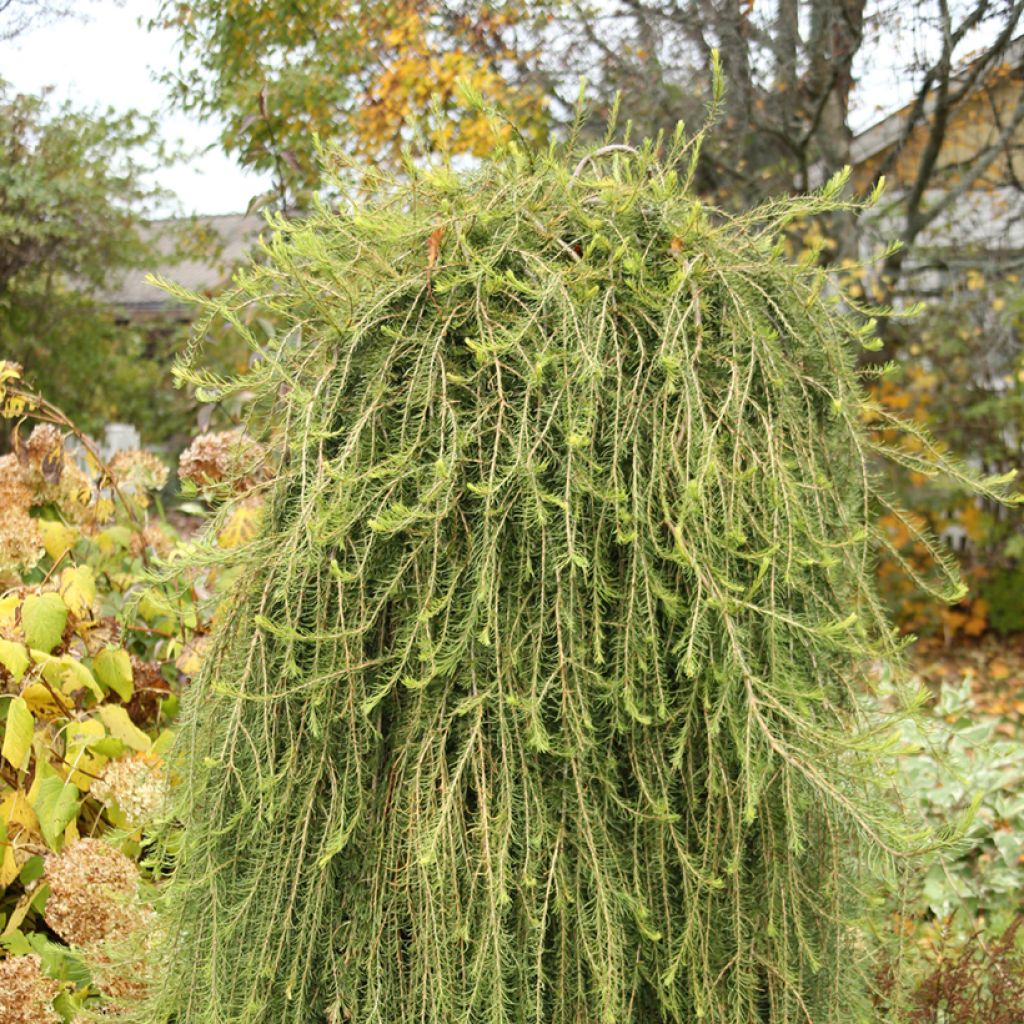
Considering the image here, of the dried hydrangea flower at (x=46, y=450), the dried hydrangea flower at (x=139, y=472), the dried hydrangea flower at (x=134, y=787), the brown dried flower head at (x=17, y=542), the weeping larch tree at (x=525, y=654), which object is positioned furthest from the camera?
the dried hydrangea flower at (x=139, y=472)

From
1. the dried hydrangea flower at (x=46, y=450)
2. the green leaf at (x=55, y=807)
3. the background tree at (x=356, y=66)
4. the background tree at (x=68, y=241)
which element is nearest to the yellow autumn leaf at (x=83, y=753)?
the green leaf at (x=55, y=807)

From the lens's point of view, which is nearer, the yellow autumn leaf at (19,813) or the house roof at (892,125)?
the yellow autumn leaf at (19,813)

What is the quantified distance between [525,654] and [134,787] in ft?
3.09

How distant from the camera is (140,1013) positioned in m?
1.62

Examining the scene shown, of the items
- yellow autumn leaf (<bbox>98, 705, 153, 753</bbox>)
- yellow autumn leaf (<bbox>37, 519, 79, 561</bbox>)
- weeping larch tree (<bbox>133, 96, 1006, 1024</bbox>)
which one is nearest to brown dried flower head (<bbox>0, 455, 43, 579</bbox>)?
yellow autumn leaf (<bbox>37, 519, 79, 561</bbox>)

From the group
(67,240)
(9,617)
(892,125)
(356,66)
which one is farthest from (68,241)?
(9,617)

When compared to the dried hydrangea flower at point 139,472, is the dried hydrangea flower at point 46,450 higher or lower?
higher

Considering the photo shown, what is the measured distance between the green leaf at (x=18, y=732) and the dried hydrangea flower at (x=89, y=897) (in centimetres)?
21

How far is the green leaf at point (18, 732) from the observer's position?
1945mm

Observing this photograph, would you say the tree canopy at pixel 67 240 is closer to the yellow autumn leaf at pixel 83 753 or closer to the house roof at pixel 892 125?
the house roof at pixel 892 125

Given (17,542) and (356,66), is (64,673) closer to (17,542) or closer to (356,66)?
(17,542)

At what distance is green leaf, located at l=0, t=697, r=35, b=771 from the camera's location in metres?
1.95

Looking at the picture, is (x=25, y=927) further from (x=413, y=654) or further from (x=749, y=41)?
(x=749, y=41)

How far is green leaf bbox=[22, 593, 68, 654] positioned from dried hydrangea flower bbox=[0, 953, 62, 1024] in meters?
0.58
